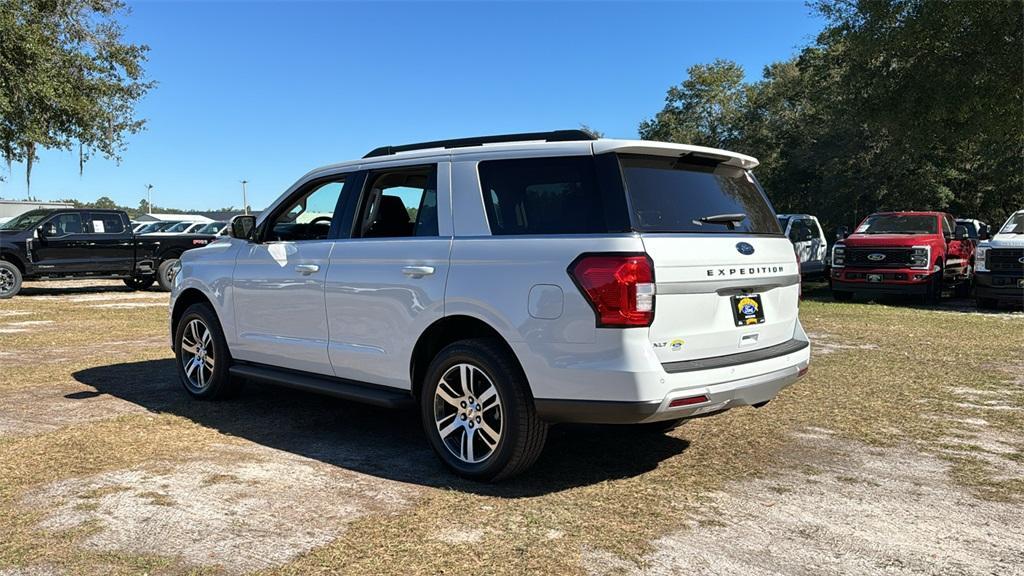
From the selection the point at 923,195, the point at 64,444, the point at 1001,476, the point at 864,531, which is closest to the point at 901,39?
the point at 923,195

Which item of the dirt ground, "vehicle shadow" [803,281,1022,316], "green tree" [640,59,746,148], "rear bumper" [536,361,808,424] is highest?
"green tree" [640,59,746,148]

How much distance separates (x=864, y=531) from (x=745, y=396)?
0.89 meters

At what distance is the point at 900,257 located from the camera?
16.2 meters

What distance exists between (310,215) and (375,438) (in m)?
1.78

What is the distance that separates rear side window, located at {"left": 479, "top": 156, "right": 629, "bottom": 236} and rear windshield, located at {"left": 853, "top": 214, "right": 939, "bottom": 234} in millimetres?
14783

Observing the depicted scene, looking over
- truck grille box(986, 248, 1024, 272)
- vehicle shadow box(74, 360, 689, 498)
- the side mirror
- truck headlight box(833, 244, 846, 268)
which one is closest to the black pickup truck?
vehicle shadow box(74, 360, 689, 498)

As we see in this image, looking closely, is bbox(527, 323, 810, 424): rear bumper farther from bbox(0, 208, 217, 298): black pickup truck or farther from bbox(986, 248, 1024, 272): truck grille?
bbox(0, 208, 217, 298): black pickup truck

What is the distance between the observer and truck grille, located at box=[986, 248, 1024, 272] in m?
14.5

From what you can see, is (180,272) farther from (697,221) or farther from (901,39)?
(901,39)

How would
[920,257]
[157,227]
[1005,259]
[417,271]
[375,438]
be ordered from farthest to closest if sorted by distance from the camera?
1. [157,227]
2. [920,257]
3. [1005,259]
4. [375,438]
5. [417,271]

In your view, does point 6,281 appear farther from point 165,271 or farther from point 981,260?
point 981,260

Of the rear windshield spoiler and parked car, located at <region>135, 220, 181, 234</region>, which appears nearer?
the rear windshield spoiler

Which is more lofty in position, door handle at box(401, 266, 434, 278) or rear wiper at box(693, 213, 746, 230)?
rear wiper at box(693, 213, 746, 230)

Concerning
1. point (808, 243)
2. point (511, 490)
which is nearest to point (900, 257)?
point (808, 243)
